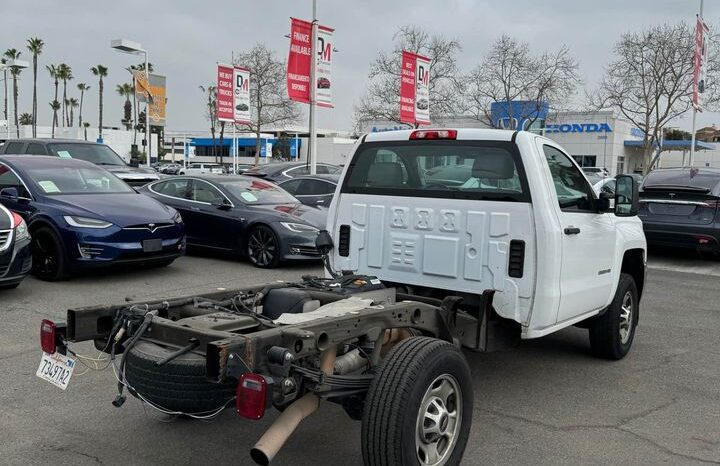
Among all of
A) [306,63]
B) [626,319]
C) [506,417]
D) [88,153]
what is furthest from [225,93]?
[506,417]

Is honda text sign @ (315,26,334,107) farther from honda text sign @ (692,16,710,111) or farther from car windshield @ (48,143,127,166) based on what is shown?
honda text sign @ (692,16,710,111)

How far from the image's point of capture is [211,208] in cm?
1105

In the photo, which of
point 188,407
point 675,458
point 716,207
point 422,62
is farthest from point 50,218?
point 422,62

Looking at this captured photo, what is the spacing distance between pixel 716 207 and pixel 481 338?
8542mm

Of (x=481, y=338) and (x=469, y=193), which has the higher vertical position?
(x=469, y=193)

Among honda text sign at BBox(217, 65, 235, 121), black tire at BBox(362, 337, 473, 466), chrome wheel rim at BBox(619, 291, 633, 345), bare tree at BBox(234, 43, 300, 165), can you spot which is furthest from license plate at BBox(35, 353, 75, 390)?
bare tree at BBox(234, 43, 300, 165)

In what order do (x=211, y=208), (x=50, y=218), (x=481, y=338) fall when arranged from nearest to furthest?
(x=481, y=338)
(x=50, y=218)
(x=211, y=208)

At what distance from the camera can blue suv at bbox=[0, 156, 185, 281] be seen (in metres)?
8.49

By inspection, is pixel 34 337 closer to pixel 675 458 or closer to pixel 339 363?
pixel 339 363

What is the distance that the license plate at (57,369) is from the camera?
3.50 m

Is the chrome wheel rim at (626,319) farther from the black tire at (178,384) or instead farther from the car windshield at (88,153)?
the car windshield at (88,153)

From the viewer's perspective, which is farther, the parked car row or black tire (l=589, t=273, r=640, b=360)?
the parked car row

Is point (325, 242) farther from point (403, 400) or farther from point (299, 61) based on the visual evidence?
point (299, 61)

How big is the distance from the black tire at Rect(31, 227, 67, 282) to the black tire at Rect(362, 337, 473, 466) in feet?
20.9
